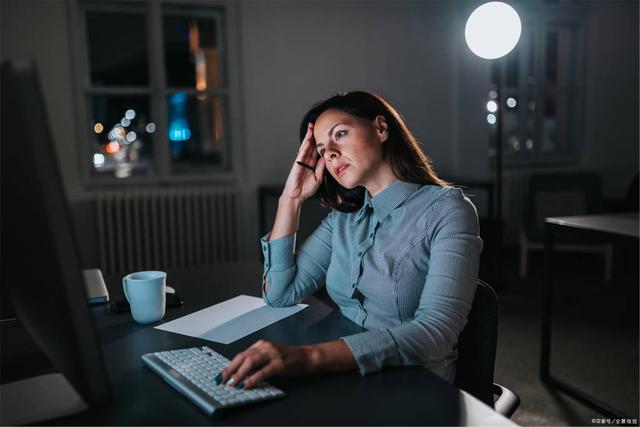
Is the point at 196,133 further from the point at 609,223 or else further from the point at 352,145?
the point at 352,145

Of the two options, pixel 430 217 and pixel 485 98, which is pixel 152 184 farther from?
pixel 430 217

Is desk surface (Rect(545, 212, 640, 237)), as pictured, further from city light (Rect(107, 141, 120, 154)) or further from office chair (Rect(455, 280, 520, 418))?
city light (Rect(107, 141, 120, 154))

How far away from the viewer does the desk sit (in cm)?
222

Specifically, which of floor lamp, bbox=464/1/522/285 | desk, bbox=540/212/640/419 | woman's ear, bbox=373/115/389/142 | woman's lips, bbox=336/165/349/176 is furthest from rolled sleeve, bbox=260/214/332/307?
floor lamp, bbox=464/1/522/285

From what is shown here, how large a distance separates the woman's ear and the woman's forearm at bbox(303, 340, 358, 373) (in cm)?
60

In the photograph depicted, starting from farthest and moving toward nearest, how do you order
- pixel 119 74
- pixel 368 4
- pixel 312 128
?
1. pixel 368 4
2. pixel 119 74
3. pixel 312 128

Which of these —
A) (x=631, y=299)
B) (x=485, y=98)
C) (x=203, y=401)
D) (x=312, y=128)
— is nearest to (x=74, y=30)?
(x=312, y=128)

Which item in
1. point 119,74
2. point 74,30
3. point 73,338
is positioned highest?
point 74,30

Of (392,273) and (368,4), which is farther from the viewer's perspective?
(368,4)

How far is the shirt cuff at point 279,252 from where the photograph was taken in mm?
1405

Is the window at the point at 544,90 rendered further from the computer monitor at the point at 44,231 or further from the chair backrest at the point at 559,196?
the computer monitor at the point at 44,231

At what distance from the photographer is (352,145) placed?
1346 millimetres

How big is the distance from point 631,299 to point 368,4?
2930 millimetres

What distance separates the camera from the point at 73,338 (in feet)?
2.06
